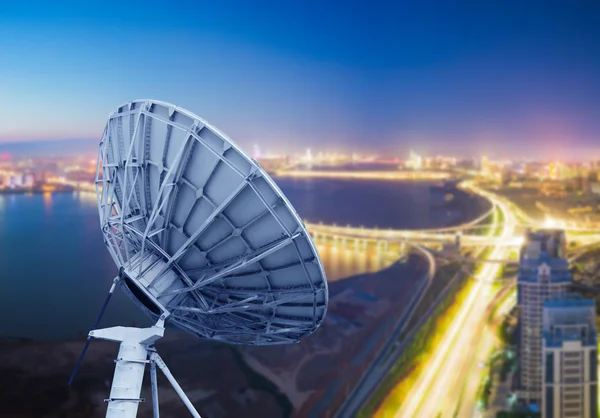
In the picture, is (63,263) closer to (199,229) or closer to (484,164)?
(199,229)

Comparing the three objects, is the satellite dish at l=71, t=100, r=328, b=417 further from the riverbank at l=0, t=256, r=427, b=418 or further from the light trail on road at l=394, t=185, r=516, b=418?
the light trail on road at l=394, t=185, r=516, b=418

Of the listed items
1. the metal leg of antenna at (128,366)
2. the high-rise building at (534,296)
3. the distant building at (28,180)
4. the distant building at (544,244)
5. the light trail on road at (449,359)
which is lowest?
the light trail on road at (449,359)

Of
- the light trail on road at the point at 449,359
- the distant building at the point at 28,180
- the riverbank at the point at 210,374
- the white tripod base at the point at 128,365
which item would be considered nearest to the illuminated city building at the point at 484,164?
the light trail on road at the point at 449,359

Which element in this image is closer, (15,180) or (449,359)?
A: (449,359)

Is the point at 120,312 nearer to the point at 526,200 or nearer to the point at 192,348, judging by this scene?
the point at 192,348

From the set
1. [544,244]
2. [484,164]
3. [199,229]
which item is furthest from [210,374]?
[484,164]

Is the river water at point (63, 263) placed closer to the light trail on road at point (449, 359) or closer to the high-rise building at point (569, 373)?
the light trail on road at point (449, 359)

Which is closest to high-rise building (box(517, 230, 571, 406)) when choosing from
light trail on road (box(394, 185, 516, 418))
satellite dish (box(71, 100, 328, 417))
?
light trail on road (box(394, 185, 516, 418))
